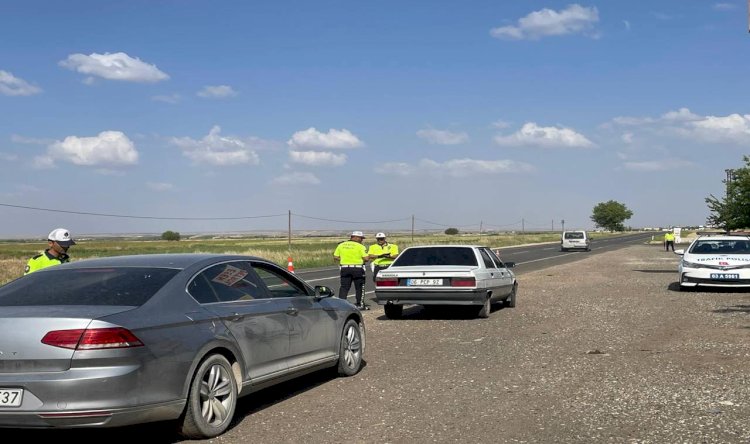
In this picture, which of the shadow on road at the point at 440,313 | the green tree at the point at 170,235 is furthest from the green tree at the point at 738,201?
the green tree at the point at 170,235

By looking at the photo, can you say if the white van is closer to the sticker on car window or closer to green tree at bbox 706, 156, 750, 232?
green tree at bbox 706, 156, 750, 232

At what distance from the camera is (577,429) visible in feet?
20.5

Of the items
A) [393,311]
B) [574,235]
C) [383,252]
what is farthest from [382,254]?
[574,235]

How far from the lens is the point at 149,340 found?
5496 mm

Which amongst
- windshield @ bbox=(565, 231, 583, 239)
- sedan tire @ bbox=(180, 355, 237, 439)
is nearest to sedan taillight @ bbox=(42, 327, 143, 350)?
sedan tire @ bbox=(180, 355, 237, 439)

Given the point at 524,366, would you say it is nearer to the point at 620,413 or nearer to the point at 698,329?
the point at 620,413

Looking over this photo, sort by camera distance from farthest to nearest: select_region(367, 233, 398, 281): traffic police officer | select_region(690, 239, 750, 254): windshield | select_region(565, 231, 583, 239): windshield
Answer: select_region(565, 231, 583, 239): windshield < select_region(690, 239, 750, 254): windshield < select_region(367, 233, 398, 281): traffic police officer

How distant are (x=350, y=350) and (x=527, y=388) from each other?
2.01 m

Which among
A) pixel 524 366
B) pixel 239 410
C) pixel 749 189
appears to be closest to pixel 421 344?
pixel 524 366

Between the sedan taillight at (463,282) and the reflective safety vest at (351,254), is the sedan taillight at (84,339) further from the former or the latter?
the reflective safety vest at (351,254)

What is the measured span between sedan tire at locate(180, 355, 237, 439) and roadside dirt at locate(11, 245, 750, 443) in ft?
0.47

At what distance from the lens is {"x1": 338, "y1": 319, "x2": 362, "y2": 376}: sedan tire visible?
28.2 feet

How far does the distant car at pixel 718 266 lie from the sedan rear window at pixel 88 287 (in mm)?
15779

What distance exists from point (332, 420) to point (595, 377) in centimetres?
326
